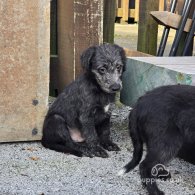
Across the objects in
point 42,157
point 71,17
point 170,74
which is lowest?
point 42,157

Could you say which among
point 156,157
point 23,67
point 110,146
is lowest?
point 110,146

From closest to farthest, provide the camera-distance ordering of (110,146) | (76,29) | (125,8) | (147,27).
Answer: (110,146) < (76,29) < (147,27) < (125,8)

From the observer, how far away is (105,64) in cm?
531

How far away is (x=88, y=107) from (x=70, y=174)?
34.7 inches

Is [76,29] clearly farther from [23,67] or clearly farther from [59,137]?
[59,137]

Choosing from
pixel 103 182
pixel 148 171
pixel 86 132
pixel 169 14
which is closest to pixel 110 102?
pixel 86 132

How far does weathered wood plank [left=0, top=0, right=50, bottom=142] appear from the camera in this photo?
542cm

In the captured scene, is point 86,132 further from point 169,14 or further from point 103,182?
point 169,14

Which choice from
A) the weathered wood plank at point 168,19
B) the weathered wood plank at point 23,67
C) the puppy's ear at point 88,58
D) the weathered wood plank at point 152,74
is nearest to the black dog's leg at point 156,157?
the weathered wood plank at point 152,74

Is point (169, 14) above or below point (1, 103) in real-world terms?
above

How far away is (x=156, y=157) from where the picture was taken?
13.1ft

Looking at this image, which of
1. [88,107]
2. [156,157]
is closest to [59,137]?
[88,107]

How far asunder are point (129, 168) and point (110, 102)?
4.29 feet

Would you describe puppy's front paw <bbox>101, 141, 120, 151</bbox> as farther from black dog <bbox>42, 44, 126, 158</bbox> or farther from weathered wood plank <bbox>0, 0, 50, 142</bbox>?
weathered wood plank <bbox>0, 0, 50, 142</bbox>
